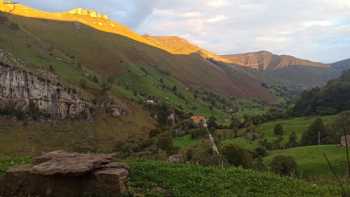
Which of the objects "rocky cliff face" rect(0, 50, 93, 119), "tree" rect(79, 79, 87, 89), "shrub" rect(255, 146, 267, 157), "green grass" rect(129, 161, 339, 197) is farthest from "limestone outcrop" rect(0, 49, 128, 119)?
"green grass" rect(129, 161, 339, 197)

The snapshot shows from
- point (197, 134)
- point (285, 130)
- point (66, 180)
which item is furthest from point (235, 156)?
point (285, 130)

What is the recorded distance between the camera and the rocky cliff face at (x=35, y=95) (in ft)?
279

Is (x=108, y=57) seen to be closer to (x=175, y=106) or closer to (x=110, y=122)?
(x=175, y=106)

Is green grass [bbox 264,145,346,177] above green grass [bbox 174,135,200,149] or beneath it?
beneath

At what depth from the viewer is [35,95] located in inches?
3543

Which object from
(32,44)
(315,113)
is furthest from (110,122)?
(315,113)

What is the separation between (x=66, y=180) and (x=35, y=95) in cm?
7957

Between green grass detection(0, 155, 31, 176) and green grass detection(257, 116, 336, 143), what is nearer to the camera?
green grass detection(0, 155, 31, 176)

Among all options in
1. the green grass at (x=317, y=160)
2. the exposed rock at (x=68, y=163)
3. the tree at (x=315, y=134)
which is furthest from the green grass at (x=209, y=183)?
the tree at (x=315, y=134)

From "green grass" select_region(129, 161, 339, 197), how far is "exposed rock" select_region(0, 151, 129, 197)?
3.79ft

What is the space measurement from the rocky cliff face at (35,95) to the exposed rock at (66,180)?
72491 millimetres

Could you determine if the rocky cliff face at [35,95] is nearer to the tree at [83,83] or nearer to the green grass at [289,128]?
the tree at [83,83]

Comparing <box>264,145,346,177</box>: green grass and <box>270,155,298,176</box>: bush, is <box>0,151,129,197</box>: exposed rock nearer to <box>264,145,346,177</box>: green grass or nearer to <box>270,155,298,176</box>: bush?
<box>270,155,298,176</box>: bush

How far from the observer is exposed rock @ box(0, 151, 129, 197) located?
14328mm
